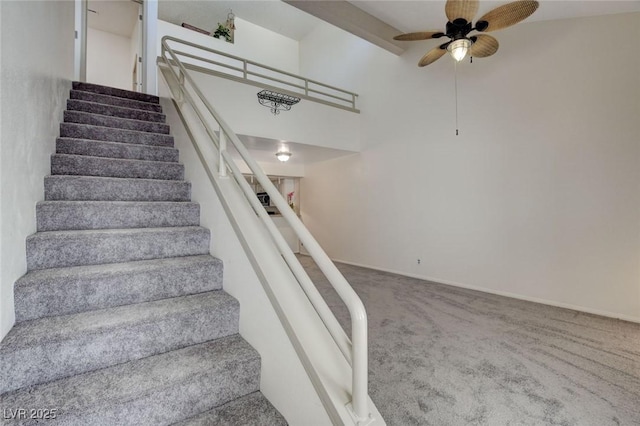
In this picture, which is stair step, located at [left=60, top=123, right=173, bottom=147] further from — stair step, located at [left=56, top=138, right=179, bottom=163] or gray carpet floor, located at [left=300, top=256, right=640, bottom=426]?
gray carpet floor, located at [left=300, top=256, right=640, bottom=426]

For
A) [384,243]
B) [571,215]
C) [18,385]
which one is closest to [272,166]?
[384,243]

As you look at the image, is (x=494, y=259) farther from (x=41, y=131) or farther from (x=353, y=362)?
(x=41, y=131)

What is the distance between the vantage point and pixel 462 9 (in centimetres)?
236

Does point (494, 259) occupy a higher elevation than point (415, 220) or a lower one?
lower

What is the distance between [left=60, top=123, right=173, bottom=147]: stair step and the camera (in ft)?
7.73

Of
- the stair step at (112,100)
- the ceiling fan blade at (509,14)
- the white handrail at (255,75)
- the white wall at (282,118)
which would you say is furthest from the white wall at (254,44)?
the ceiling fan blade at (509,14)

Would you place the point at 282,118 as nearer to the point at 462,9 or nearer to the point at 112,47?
the point at 462,9

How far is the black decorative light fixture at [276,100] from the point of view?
14.4 feet

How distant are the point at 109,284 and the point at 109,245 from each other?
30 centimetres

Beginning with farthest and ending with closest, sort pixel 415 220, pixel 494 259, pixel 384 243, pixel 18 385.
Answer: pixel 384 243 < pixel 415 220 < pixel 494 259 < pixel 18 385

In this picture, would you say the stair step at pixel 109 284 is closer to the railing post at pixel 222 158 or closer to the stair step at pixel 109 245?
the stair step at pixel 109 245

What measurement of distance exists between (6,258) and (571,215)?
4459mm

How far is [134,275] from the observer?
1.46 m

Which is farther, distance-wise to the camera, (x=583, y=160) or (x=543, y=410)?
(x=583, y=160)
